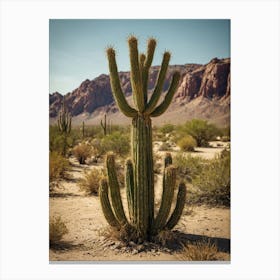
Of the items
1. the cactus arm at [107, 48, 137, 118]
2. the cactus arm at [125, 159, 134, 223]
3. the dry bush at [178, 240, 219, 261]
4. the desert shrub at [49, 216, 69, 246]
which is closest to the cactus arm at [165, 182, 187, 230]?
the dry bush at [178, 240, 219, 261]

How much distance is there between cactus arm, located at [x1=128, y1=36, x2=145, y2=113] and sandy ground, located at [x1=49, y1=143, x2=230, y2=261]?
193cm

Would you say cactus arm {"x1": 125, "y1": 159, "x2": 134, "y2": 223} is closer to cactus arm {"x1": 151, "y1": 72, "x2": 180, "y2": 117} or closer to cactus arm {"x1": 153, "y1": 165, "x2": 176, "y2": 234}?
cactus arm {"x1": 153, "y1": 165, "x2": 176, "y2": 234}

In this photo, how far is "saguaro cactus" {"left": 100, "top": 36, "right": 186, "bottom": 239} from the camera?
4676mm

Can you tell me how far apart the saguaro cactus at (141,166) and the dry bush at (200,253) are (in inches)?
19.8

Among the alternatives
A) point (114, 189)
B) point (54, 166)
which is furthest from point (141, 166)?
point (54, 166)

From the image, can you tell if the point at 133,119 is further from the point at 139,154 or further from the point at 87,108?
the point at 87,108

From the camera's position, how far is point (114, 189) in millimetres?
4863

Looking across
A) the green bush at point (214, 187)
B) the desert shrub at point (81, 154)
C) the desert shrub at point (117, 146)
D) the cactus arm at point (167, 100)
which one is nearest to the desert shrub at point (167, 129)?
the desert shrub at point (117, 146)

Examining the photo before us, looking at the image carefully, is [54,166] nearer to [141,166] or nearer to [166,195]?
[141,166]

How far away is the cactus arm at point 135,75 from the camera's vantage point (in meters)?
4.43

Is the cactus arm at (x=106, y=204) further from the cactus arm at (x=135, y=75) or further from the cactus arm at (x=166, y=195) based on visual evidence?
the cactus arm at (x=135, y=75)
